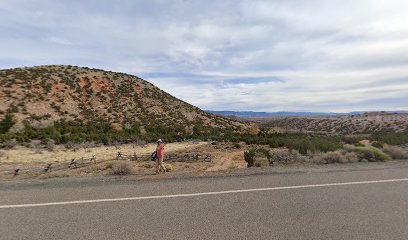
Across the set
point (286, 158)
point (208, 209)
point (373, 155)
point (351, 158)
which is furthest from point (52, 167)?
point (373, 155)

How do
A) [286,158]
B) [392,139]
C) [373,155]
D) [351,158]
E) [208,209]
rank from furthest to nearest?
[392,139] → [286,158] → [373,155] → [351,158] → [208,209]

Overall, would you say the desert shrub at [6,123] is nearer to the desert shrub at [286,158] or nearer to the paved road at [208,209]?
the desert shrub at [286,158]

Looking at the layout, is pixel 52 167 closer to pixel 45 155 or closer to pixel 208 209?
pixel 45 155

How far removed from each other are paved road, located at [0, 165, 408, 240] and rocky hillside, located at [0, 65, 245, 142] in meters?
39.6

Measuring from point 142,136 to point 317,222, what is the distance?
1659 inches

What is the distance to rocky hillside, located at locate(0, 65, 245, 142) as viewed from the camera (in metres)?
51.6

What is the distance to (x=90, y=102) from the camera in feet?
200

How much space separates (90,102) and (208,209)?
58283 mm

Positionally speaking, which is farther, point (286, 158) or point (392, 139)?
point (392, 139)

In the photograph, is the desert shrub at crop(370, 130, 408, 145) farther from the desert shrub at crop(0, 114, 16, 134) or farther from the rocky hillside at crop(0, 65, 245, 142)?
the desert shrub at crop(0, 114, 16, 134)

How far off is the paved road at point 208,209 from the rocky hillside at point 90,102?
130ft

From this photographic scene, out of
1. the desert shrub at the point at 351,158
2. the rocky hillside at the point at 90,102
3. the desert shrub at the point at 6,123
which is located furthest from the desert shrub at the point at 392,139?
the desert shrub at the point at 6,123

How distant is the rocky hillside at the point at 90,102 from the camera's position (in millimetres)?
51625

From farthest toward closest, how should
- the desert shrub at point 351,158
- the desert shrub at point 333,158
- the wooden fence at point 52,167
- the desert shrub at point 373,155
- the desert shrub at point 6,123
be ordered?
1. the desert shrub at point 6,123
2. the wooden fence at point 52,167
3. the desert shrub at point 373,155
4. the desert shrub at point 351,158
5. the desert shrub at point 333,158
